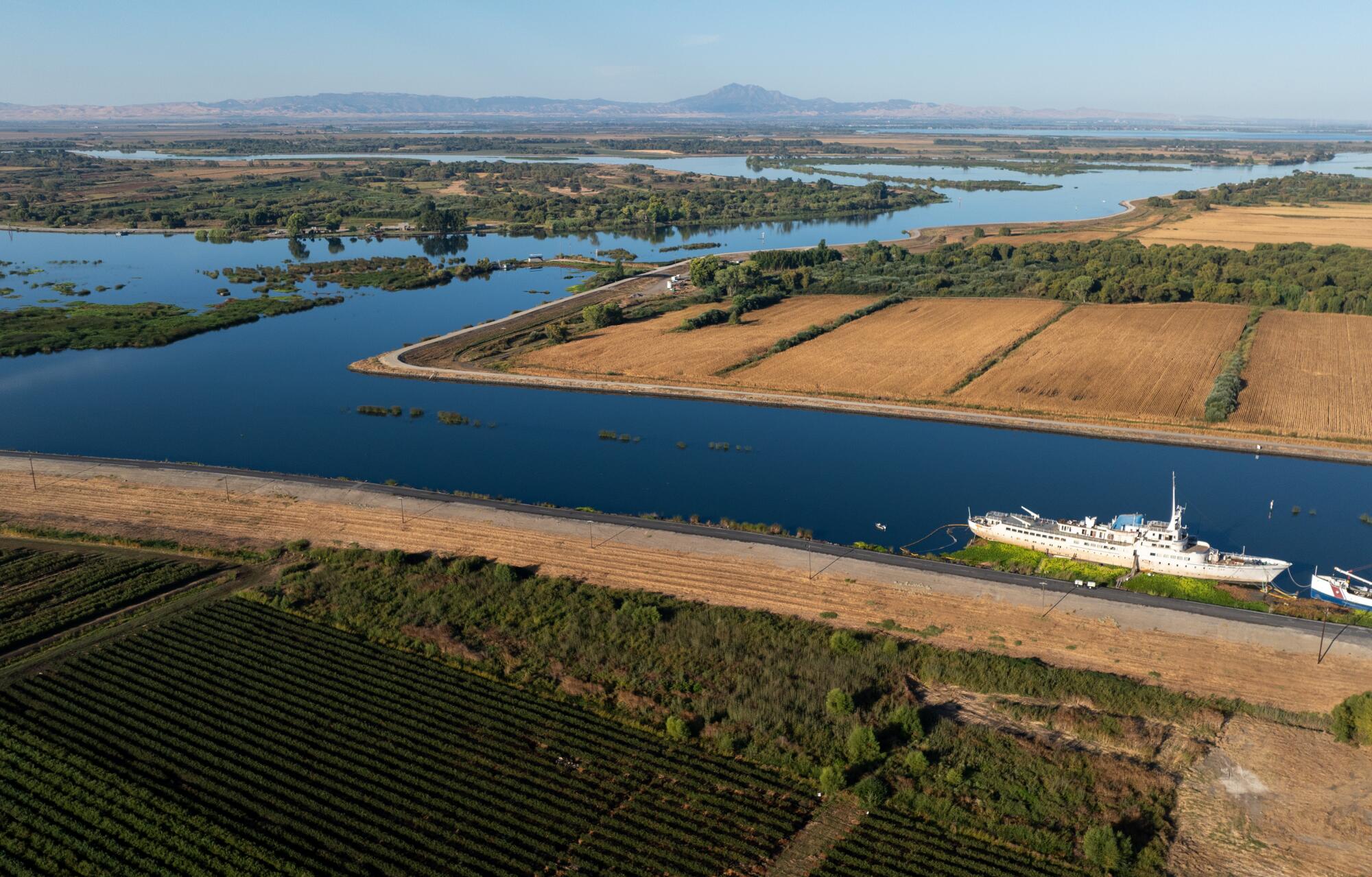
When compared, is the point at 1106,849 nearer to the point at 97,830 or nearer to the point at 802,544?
the point at 802,544

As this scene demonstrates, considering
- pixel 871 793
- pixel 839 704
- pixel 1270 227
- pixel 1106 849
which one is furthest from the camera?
pixel 1270 227

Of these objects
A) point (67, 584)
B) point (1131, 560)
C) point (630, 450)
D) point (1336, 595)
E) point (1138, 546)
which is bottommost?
point (67, 584)

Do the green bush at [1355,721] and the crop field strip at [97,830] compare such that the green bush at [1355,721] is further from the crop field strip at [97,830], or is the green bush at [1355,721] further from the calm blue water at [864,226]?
the calm blue water at [864,226]

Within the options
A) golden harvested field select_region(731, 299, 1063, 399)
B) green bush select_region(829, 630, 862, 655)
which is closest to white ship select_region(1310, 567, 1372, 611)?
green bush select_region(829, 630, 862, 655)

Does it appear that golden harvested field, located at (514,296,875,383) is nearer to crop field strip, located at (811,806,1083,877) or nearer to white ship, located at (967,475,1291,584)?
white ship, located at (967,475,1291,584)

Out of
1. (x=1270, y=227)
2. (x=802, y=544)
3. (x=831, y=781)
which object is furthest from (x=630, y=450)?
(x=1270, y=227)

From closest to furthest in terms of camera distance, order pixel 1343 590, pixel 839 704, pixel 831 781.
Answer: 1. pixel 831 781
2. pixel 839 704
3. pixel 1343 590

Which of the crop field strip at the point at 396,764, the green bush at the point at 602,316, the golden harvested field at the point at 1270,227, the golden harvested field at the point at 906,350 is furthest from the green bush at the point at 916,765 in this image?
the golden harvested field at the point at 1270,227
